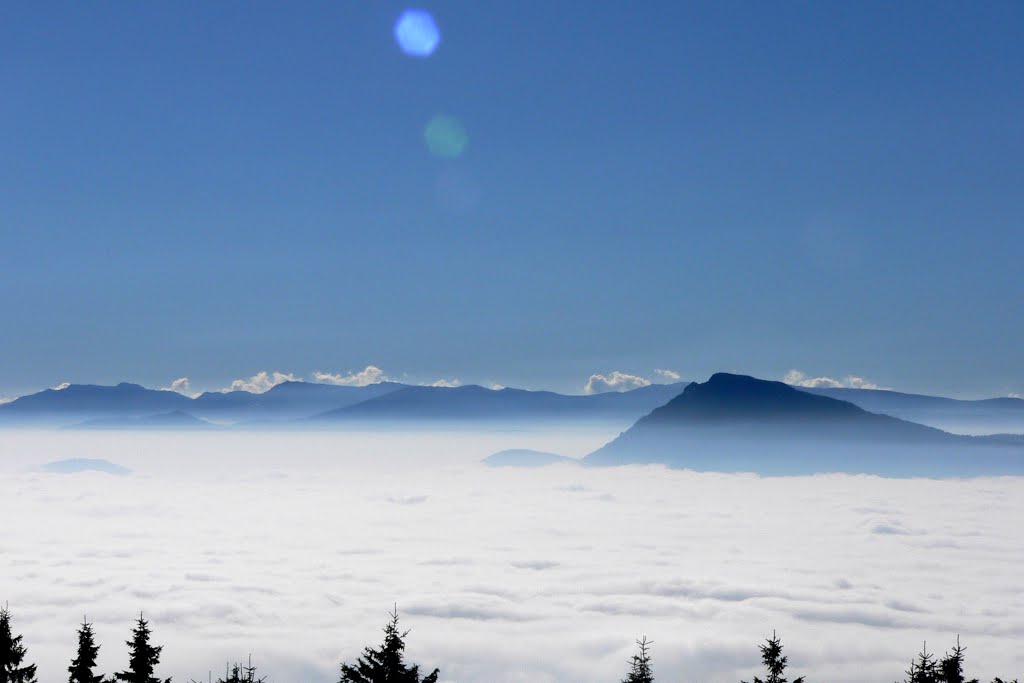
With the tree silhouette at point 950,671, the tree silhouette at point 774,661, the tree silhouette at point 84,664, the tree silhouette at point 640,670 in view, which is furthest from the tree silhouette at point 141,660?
the tree silhouette at point 950,671

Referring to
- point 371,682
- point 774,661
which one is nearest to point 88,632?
point 371,682

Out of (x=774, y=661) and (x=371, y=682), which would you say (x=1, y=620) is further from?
(x=774, y=661)

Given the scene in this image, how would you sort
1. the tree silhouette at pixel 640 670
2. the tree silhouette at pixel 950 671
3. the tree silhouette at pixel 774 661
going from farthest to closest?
the tree silhouette at pixel 774 661, the tree silhouette at pixel 640 670, the tree silhouette at pixel 950 671

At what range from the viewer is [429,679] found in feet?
109

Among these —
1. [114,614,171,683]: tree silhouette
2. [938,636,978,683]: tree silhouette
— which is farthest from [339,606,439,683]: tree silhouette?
[938,636,978,683]: tree silhouette

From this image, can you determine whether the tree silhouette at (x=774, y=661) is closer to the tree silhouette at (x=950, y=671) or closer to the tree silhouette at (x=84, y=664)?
the tree silhouette at (x=950, y=671)

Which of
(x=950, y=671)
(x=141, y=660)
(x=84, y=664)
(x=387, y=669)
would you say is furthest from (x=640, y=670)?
(x=84, y=664)

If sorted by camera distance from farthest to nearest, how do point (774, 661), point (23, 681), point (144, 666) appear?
point (774, 661) < point (23, 681) < point (144, 666)

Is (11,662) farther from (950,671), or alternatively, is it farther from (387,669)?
(950,671)

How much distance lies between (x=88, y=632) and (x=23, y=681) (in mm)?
5380

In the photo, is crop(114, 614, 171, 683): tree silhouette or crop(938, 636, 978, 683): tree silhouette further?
crop(938, 636, 978, 683): tree silhouette

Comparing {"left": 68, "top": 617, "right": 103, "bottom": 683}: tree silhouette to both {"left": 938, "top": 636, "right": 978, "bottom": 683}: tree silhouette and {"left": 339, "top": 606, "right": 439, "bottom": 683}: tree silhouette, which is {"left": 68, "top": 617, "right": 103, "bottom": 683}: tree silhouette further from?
{"left": 938, "top": 636, "right": 978, "bottom": 683}: tree silhouette

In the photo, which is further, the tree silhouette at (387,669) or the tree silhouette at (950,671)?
the tree silhouette at (950,671)

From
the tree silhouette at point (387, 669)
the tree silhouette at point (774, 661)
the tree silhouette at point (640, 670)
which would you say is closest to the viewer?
the tree silhouette at point (387, 669)
